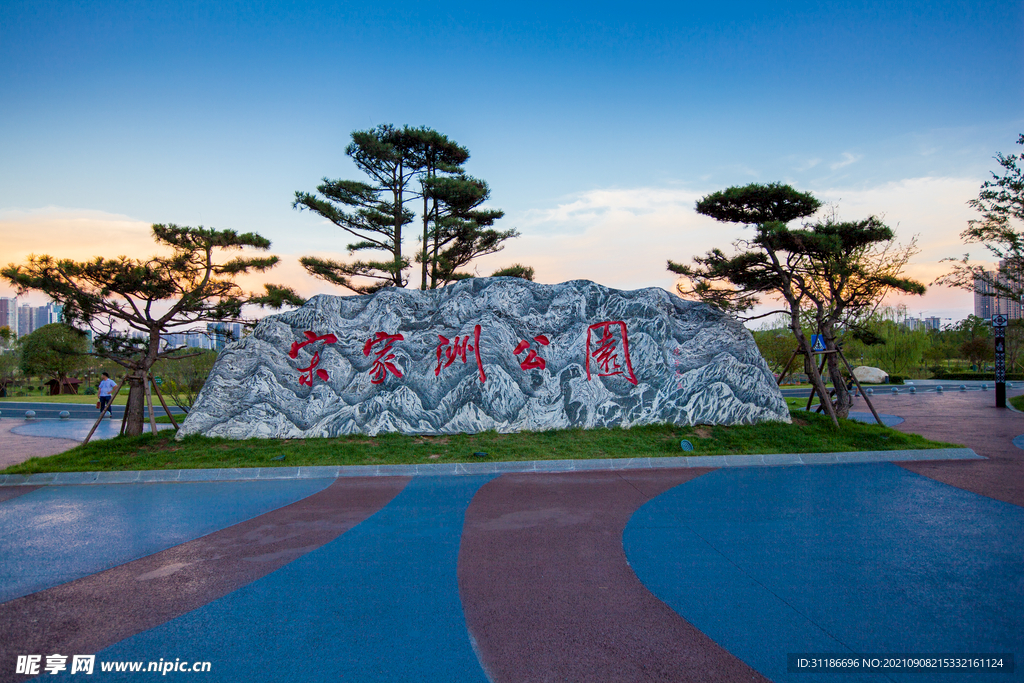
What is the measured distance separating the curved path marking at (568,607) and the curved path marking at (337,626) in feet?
0.66

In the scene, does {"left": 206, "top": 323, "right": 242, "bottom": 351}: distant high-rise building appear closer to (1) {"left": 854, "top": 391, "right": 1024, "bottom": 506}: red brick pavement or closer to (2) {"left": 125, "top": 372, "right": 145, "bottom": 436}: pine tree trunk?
(2) {"left": 125, "top": 372, "right": 145, "bottom": 436}: pine tree trunk

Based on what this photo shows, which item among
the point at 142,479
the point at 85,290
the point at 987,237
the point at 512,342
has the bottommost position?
the point at 142,479

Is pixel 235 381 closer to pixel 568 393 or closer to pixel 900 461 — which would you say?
pixel 568 393

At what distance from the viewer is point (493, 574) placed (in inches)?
162

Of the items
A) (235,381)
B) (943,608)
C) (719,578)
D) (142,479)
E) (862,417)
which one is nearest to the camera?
(943,608)

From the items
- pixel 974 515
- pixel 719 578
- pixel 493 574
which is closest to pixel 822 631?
pixel 719 578

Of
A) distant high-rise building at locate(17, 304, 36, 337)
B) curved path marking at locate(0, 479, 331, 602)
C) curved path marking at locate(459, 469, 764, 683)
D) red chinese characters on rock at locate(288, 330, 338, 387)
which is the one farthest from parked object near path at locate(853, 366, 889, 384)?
distant high-rise building at locate(17, 304, 36, 337)

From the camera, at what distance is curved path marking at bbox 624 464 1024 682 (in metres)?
3.13

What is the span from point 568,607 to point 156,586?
9.89 feet

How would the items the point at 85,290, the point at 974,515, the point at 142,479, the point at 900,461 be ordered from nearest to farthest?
the point at 974,515 < the point at 142,479 < the point at 900,461 < the point at 85,290

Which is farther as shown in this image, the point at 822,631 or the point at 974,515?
the point at 974,515

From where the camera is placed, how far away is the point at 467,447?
9.41 meters

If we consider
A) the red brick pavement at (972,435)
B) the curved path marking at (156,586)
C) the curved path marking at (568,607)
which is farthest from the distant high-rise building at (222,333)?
the red brick pavement at (972,435)

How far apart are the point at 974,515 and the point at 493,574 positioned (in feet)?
16.3
